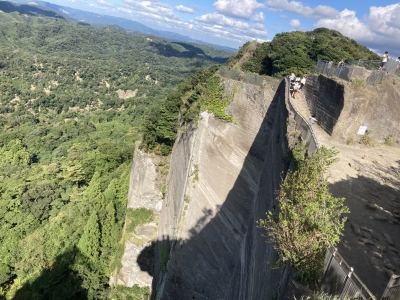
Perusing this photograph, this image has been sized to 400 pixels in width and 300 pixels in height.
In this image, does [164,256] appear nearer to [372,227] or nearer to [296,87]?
[296,87]

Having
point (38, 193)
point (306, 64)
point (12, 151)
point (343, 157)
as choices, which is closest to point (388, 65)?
point (343, 157)

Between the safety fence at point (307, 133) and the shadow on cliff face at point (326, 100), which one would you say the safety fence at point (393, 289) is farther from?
the shadow on cliff face at point (326, 100)

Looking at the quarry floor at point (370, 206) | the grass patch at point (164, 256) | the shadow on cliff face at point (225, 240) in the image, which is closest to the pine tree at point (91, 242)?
the grass patch at point (164, 256)

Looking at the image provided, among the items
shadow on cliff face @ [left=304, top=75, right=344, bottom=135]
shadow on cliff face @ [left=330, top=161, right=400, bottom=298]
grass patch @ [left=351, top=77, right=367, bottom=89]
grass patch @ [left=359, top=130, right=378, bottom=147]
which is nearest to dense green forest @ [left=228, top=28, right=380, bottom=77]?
shadow on cliff face @ [left=304, top=75, right=344, bottom=135]

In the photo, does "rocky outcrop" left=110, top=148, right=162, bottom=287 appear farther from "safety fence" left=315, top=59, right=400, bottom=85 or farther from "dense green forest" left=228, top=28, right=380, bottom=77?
"dense green forest" left=228, top=28, right=380, bottom=77

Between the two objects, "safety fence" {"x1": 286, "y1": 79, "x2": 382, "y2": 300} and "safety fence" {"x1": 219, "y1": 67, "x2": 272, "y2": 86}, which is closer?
"safety fence" {"x1": 286, "y1": 79, "x2": 382, "y2": 300}

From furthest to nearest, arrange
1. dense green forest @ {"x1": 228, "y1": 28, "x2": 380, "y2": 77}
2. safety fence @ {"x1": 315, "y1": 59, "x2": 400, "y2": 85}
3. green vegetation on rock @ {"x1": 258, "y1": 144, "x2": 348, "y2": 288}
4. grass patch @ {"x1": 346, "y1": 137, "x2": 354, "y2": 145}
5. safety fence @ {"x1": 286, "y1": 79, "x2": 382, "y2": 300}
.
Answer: dense green forest @ {"x1": 228, "y1": 28, "x2": 380, "y2": 77}, safety fence @ {"x1": 315, "y1": 59, "x2": 400, "y2": 85}, grass patch @ {"x1": 346, "y1": 137, "x2": 354, "y2": 145}, green vegetation on rock @ {"x1": 258, "y1": 144, "x2": 348, "y2": 288}, safety fence @ {"x1": 286, "y1": 79, "x2": 382, "y2": 300}
